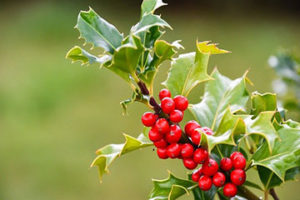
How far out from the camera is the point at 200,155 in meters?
0.74

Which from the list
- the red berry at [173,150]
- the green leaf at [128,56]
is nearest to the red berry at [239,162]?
the red berry at [173,150]

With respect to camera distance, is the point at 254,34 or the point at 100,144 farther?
the point at 254,34

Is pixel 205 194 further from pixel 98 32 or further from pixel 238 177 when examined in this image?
pixel 98 32

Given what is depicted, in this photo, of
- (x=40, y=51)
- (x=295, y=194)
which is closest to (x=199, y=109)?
(x=295, y=194)

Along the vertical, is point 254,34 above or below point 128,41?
below

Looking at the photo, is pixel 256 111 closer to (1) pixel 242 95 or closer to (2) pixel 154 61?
(1) pixel 242 95

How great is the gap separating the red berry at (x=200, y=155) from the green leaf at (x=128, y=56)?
0.55ft

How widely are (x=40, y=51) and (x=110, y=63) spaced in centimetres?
494

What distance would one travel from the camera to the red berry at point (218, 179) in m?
0.76

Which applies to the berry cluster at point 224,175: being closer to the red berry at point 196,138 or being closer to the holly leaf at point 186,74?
the red berry at point 196,138

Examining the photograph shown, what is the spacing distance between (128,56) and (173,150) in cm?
17

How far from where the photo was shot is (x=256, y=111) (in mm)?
865

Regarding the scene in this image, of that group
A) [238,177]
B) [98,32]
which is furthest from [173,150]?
[98,32]

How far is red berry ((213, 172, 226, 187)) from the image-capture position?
0.76 meters
